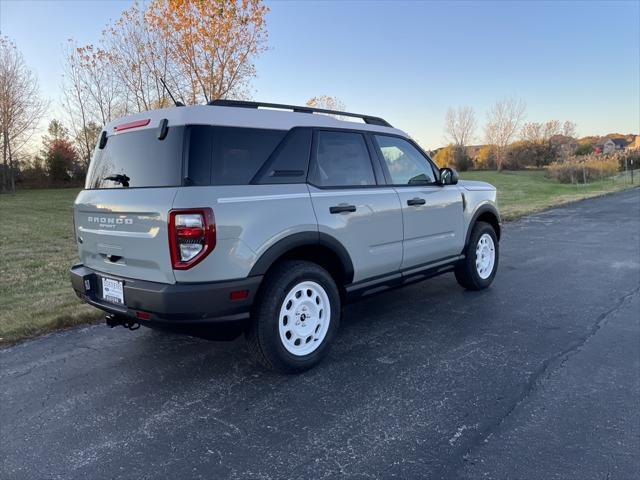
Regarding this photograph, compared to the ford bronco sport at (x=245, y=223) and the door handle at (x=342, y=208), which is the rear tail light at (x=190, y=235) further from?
the door handle at (x=342, y=208)

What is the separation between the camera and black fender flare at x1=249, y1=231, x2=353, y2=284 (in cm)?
319

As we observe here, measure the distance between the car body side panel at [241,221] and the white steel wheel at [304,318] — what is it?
485mm

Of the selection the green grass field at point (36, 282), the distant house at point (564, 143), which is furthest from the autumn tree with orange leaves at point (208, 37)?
the distant house at point (564, 143)

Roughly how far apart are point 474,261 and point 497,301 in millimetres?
550

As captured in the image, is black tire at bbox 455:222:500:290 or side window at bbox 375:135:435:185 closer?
side window at bbox 375:135:435:185

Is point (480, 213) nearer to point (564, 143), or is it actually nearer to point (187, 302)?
point (187, 302)

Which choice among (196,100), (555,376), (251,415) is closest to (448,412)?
(555,376)

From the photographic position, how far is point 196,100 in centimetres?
1552

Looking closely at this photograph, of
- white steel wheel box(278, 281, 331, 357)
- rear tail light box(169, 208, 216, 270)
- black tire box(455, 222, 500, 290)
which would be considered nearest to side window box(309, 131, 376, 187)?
white steel wheel box(278, 281, 331, 357)

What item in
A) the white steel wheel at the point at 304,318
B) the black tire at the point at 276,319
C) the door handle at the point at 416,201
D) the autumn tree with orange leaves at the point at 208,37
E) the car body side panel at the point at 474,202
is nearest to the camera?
the black tire at the point at 276,319

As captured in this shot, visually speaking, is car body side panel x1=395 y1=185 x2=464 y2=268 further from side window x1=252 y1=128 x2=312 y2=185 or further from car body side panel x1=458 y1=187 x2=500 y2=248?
side window x1=252 y1=128 x2=312 y2=185

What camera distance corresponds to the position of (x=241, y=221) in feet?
9.98

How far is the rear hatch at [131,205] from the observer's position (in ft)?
9.87

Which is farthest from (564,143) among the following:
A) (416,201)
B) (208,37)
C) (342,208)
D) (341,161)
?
(342,208)
